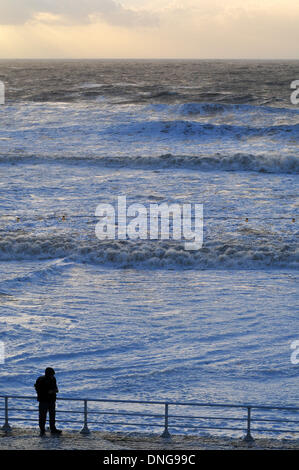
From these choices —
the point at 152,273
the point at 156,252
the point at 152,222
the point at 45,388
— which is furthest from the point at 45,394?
the point at 152,222

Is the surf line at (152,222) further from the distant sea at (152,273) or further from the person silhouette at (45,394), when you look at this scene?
the person silhouette at (45,394)

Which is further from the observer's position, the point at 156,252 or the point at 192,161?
the point at 192,161

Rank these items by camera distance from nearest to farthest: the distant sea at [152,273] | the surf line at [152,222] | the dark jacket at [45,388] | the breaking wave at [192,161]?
the dark jacket at [45,388] < the distant sea at [152,273] < the surf line at [152,222] < the breaking wave at [192,161]

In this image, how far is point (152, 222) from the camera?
21.0 meters

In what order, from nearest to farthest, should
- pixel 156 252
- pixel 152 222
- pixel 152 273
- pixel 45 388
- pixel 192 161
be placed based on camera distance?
pixel 45 388, pixel 152 273, pixel 156 252, pixel 152 222, pixel 192 161

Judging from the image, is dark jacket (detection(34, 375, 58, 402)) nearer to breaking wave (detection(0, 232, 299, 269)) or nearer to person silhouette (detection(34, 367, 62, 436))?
person silhouette (detection(34, 367, 62, 436))

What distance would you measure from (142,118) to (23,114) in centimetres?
1021

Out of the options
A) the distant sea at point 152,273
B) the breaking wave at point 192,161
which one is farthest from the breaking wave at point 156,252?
the breaking wave at point 192,161

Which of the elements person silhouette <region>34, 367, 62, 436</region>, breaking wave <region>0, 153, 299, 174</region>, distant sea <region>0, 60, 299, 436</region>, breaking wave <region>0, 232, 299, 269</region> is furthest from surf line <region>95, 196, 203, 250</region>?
person silhouette <region>34, 367, 62, 436</region>

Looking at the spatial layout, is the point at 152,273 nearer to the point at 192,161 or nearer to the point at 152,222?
the point at 152,222

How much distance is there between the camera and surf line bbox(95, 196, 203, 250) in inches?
767

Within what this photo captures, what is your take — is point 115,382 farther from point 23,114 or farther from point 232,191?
point 23,114

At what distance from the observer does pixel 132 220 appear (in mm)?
21328

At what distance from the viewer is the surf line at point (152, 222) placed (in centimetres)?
1948
